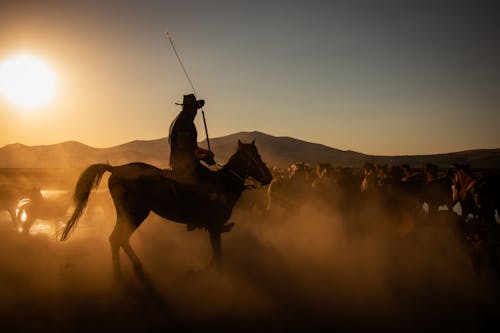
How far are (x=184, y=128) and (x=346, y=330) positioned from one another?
4.95 m

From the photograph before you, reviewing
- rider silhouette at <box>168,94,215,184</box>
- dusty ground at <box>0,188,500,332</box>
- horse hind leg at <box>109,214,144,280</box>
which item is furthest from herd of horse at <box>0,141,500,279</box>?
dusty ground at <box>0,188,500,332</box>

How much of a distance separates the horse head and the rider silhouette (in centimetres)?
63

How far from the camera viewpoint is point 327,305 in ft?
21.6

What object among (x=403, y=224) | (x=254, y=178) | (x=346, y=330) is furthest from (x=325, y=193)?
(x=346, y=330)

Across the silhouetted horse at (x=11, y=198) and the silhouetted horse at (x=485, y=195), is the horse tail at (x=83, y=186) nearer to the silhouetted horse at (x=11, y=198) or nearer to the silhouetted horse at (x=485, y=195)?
Answer: the silhouetted horse at (x=11, y=198)

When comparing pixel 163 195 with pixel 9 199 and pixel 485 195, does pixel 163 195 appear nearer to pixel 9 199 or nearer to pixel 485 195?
pixel 485 195

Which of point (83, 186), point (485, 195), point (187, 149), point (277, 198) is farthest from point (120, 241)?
point (277, 198)

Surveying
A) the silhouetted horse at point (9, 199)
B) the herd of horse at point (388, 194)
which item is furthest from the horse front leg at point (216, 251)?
the silhouetted horse at point (9, 199)

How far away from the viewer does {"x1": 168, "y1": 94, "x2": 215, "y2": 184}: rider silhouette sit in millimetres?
7848

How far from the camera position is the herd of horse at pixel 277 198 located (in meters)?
7.54

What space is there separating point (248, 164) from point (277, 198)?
29.2 ft

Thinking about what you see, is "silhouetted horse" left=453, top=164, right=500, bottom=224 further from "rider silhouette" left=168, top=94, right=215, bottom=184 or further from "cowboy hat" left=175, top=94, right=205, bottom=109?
"cowboy hat" left=175, top=94, right=205, bottom=109

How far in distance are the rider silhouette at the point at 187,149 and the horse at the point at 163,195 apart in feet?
0.66

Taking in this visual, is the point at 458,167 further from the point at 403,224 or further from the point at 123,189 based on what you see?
the point at 123,189
